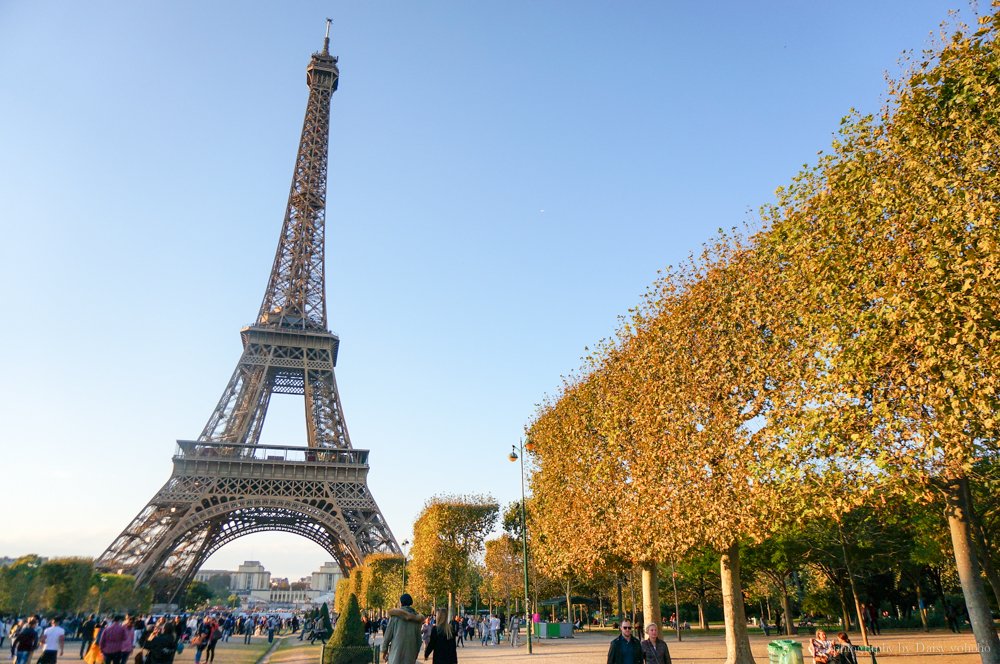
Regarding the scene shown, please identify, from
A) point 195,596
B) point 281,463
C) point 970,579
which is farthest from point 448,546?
point 195,596

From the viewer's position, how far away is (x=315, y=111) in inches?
3123

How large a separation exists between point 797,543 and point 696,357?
2590 cm

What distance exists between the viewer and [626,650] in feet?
30.8

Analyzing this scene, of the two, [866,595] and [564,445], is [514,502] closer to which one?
[866,595]

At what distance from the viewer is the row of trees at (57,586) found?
55375 mm

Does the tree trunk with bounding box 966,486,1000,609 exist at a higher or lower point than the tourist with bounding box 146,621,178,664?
higher

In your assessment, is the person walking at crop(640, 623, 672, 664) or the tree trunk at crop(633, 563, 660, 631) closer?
the person walking at crop(640, 623, 672, 664)

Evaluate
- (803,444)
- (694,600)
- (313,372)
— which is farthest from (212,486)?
(803,444)

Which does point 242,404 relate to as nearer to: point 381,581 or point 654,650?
point 381,581

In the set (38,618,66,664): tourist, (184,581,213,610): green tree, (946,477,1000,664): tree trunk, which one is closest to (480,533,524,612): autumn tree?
(38,618,66,664): tourist

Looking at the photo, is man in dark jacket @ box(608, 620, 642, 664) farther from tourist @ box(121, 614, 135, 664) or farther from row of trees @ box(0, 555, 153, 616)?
row of trees @ box(0, 555, 153, 616)

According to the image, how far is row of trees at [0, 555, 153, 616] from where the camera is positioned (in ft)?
182

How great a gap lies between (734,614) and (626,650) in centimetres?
1126

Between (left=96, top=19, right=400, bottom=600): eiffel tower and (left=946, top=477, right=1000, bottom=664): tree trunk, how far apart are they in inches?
2008
